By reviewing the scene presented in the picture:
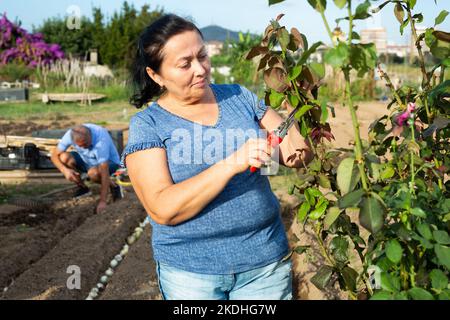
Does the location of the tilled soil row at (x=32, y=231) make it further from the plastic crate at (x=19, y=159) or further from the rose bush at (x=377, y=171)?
the rose bush at (x=377, y=171)

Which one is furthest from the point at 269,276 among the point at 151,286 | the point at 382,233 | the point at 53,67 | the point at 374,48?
the point at 53,67

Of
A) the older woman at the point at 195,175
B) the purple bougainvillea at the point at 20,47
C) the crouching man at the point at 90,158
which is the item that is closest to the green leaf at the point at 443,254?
the older woman at the point at 195,175

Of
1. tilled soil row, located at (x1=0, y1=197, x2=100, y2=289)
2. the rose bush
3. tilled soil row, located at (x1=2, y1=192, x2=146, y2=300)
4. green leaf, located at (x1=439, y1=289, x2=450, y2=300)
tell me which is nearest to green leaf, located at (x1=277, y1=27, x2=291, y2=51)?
the rose bush

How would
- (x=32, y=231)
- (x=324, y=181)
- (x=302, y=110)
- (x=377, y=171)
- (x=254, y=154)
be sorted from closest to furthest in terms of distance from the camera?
(x=377, y=171), (x=302, y=110), (x=324, y=181), (x=254, y=154), (x=32, y=231)

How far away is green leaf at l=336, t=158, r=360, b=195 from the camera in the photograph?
43.8 inches

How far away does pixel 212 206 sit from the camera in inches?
71.9

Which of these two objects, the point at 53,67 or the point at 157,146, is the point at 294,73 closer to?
the point at 157,146

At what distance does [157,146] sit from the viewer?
1.80 metres

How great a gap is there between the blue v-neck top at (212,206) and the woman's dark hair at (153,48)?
15 centimetres

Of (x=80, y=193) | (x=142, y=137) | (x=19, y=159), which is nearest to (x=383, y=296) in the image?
(x=142, y=137)

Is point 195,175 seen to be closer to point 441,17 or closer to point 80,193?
point 441,17

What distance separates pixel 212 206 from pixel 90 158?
5.33 metres

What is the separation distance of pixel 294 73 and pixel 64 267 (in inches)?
144

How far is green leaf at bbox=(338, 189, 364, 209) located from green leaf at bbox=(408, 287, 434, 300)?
17 cm
